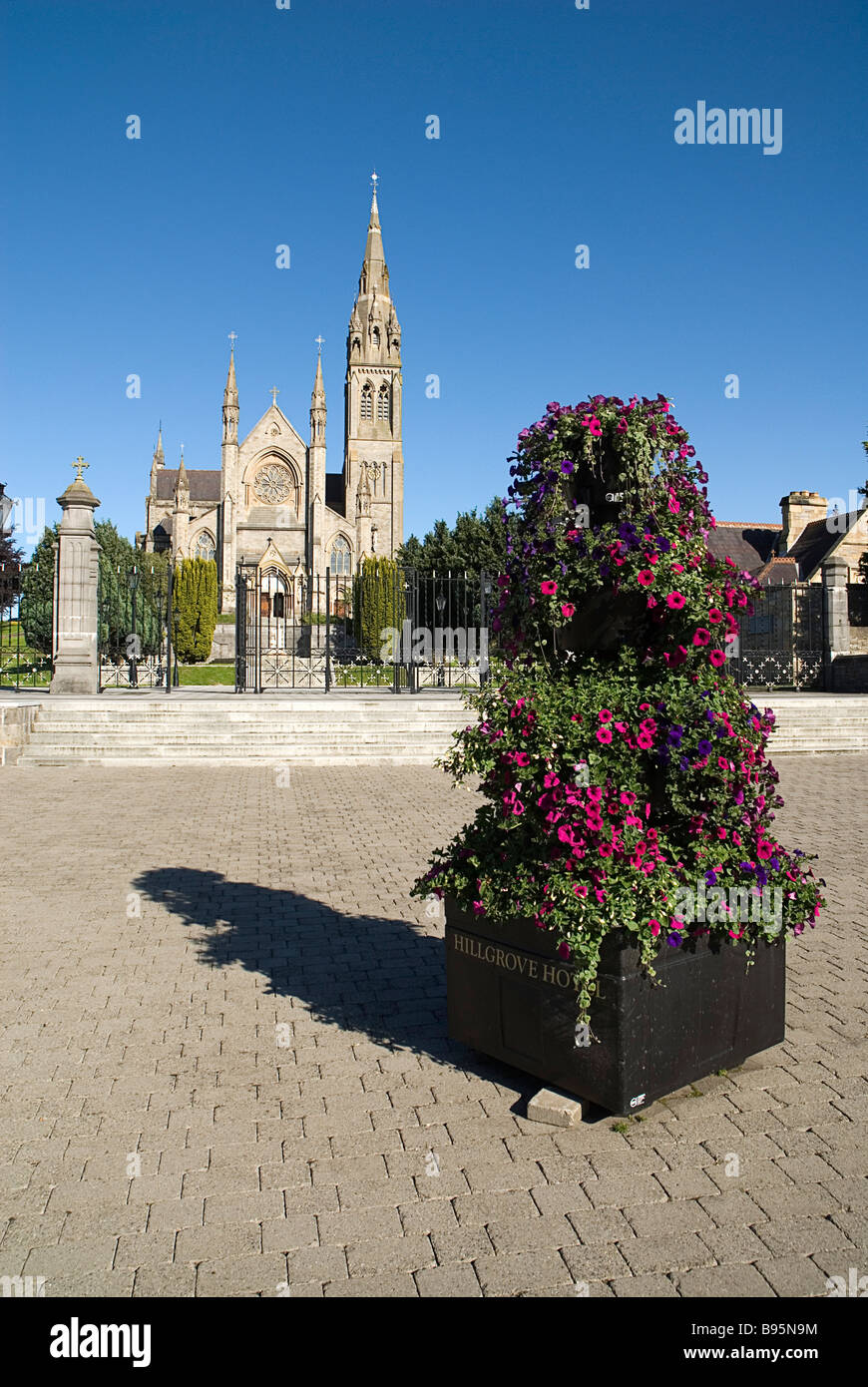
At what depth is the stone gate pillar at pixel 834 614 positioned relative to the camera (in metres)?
23.4

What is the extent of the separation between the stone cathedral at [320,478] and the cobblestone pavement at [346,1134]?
61.5m

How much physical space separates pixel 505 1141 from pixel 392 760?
12464mm

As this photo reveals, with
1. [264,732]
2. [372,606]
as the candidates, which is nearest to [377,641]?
[372,606]

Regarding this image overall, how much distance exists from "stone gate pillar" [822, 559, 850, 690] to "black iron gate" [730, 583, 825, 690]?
0.20 metres

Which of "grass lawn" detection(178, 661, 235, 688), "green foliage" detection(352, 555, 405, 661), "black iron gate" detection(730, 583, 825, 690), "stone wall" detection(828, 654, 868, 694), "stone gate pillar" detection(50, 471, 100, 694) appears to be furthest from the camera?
"green foliage" detection(352, 555, 405, 661)

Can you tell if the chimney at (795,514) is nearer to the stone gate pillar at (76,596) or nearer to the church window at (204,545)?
the stone gate pillar at (76,596)

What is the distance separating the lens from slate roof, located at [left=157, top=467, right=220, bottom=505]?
82.4 meters

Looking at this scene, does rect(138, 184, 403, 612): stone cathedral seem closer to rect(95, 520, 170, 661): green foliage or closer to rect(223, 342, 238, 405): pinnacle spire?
rect(223, 342, 238, 405): pinnacle spire

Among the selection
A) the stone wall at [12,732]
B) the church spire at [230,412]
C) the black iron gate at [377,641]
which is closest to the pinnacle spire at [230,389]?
the church spire at [230,412]

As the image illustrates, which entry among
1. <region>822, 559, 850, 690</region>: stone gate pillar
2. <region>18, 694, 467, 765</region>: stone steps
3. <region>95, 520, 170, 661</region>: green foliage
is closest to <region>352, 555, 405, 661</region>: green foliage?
<region>95, 520, 170, 661</region>: green foliage

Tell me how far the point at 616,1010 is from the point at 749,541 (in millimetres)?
45719

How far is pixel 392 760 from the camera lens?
15.7m

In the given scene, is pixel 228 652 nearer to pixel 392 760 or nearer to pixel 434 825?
pixel 392 760
